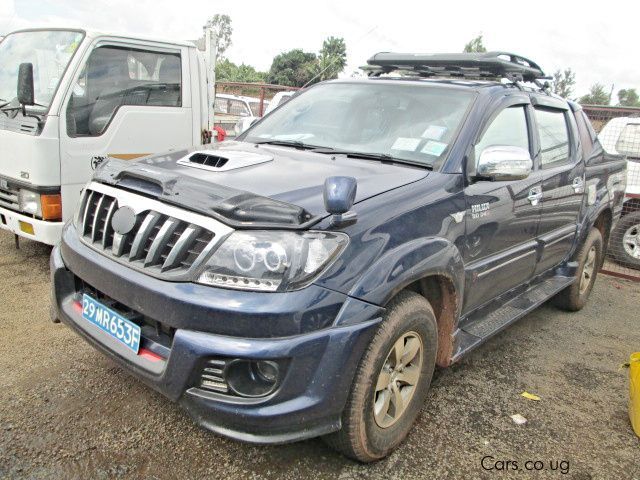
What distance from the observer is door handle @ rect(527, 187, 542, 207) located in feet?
11.1

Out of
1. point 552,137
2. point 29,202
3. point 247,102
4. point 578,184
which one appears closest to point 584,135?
point 578,184

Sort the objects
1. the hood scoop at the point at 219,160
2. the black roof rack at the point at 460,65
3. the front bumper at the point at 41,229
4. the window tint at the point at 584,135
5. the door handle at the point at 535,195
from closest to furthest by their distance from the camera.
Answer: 1. the hood scoop at the point at 219,160
2. the door handle at the point at 535,195
3. the black roof rack at the point at 460,65
4. the front bumper at the point at 41,229
5. the window tint at the point at 584,135

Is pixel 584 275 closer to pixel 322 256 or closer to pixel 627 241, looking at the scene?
pixel 627 241

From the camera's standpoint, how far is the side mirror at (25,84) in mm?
4133

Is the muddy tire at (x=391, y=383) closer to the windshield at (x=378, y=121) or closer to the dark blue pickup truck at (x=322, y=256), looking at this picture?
the dark blue pickup truck at (x=322, y=256)

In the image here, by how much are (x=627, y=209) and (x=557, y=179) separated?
138 inches

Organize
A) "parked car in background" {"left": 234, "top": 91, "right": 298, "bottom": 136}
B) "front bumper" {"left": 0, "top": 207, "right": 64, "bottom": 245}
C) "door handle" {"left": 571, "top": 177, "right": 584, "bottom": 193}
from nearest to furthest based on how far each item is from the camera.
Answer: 1. "parked car in background" {"left": 234, "top": 91, "right": 298, "bottom": 136}
2. "door handle" {"left": 571, "top": 177, "right": 584, "bottom": 193}
3. "front bumper" {"left": 0, "top": 207, "right": 64, "bottom": 245}

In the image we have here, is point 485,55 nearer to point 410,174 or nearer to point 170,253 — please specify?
point 410,174

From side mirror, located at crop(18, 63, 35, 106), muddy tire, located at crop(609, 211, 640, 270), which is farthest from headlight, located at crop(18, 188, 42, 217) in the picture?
muddy tire, located at crop(609, 211, 640, 270)

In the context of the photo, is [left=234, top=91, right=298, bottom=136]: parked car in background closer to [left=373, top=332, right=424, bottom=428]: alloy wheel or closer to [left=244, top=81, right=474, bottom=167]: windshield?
[left=244, top=81, right=474, bottom=167]: windshield

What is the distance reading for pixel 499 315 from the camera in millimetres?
3389

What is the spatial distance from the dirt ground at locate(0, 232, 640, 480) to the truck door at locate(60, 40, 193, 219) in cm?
134

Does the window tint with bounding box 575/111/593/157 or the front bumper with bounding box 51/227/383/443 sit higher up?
the window tint with bounding box 575/111/593/157

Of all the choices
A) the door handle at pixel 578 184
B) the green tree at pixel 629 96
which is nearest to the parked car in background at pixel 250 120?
the door handle at pixel 578 184
